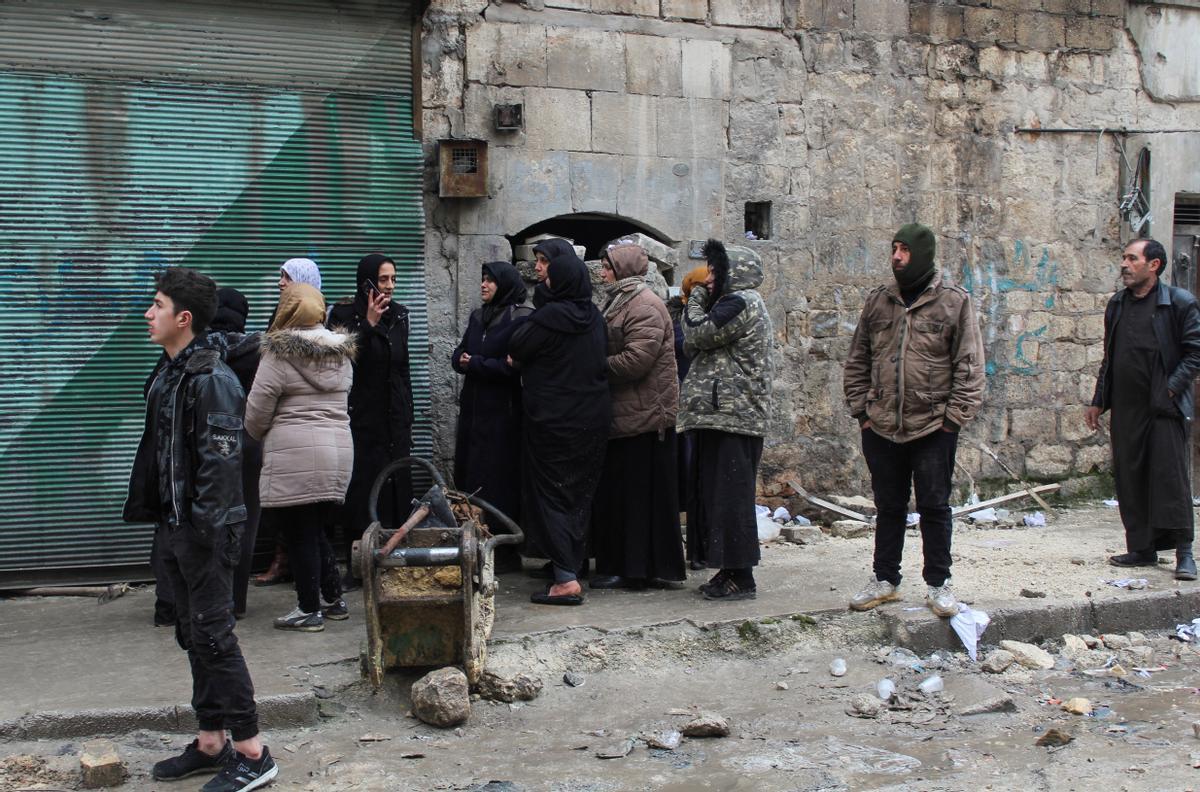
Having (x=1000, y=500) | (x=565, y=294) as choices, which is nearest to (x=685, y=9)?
(x=565, y=294)

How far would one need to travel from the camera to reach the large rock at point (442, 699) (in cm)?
489

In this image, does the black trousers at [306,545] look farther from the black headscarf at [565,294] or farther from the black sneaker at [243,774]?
the black sneaker at [243,774]

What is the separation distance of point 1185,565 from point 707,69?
4.31 meters

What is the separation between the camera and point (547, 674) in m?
5.49

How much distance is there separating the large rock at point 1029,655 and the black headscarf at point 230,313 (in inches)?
160

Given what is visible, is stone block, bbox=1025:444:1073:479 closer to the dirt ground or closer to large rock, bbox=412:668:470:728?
the dirt ground

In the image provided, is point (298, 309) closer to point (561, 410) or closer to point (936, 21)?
point (561, 410)

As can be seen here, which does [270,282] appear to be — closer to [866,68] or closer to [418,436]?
[418,436]

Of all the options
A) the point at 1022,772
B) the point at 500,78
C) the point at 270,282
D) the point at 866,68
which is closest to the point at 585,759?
the point at 1022,772

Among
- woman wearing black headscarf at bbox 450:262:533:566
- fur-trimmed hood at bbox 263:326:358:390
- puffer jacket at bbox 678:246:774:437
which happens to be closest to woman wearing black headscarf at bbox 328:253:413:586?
woman wearing black headscarf at bbox 450:262:533:566

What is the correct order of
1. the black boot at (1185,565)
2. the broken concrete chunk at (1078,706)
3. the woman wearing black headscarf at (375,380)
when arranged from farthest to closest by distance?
the black boot at (1185,565) → the woman wearing black headscarf at (375,380) → the broken concrete chunk at (1078,706)

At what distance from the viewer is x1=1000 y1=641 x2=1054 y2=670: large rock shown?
228 inches

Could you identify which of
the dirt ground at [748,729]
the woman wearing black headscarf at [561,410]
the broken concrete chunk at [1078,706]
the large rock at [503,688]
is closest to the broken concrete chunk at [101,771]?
the dirt ground at [748,729]

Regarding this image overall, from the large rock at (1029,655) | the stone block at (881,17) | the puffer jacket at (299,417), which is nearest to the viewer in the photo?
the puffer jacket at (299,417)
